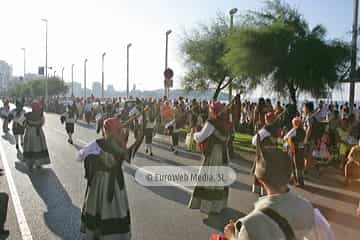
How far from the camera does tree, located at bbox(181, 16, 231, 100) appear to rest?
28.7 meters

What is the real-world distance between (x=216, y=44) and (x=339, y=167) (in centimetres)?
1699

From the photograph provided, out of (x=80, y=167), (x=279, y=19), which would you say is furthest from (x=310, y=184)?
(x=279, y=19)

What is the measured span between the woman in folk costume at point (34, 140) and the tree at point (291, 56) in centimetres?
1030

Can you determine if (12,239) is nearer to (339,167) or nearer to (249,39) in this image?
(339,167)

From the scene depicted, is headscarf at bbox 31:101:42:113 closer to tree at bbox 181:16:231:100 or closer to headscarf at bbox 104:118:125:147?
headscarf at bbox 104:118:125:147

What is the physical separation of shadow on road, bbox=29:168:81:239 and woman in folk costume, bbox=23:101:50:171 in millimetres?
576

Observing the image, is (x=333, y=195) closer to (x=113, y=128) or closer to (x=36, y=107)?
(x=113, y=128)

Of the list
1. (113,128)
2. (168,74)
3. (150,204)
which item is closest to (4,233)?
(113,128)

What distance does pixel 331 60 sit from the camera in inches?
742

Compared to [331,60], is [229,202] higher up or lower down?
lower down

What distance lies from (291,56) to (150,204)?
12.3 metres

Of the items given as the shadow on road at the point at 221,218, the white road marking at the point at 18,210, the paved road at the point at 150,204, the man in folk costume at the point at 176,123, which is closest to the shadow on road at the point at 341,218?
the paved road at the point at 150,204

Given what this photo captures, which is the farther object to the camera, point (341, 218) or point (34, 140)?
point (34, 140)

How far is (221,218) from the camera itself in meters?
7.67
